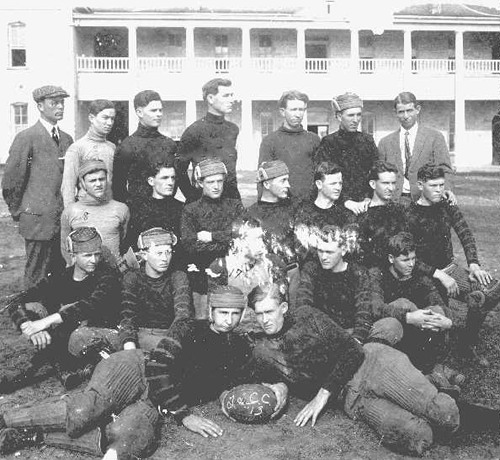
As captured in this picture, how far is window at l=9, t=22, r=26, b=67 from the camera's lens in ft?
98.4

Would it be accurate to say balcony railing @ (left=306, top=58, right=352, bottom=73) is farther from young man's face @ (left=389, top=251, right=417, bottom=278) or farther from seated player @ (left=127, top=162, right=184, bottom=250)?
young man's face @ (left=389, top=251, right=417, bottom=278)

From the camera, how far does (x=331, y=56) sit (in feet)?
109

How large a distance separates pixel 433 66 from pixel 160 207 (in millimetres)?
30880

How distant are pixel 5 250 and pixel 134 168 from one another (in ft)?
19.1

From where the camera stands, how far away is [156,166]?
5855 millimetres

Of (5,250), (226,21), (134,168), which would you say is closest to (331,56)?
(226,21)

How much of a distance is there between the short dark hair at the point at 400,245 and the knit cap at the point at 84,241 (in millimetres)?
2469

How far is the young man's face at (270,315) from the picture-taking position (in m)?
4.65

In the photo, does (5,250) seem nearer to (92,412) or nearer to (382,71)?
(92,412)

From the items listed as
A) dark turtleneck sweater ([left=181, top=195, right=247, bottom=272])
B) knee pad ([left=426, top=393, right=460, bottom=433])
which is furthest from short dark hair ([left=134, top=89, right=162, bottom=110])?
knee pad ([left=426, top=393, right=460, bottom=433])

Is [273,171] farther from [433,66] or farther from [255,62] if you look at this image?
[433,66]

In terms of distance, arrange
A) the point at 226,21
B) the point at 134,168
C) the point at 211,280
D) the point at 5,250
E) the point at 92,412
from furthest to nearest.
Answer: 1. the point at 226,21
2. the point at 5,250
3. the point at 134,168
4. the point at 211,280
5. the point at 92,412

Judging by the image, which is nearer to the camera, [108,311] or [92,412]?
[92,412]

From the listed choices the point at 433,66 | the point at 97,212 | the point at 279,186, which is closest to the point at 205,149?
the point at 279,186
